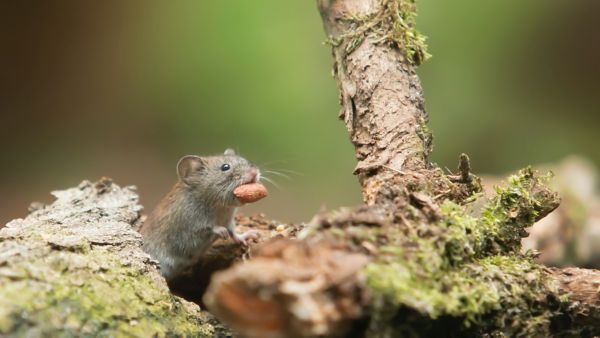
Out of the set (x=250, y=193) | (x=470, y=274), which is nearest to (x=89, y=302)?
Answer: (x=470, y=274)

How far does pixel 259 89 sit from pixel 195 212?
231 inches

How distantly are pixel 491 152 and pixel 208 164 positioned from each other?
A: 663 centimetres

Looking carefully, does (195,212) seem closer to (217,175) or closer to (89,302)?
(217,175)

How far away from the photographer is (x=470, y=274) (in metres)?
2.52

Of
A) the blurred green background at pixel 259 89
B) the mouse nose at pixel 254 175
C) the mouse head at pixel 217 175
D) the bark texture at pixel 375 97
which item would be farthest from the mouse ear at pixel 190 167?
the blurred green background at pixel 259 89

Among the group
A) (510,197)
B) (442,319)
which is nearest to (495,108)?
(510,197)

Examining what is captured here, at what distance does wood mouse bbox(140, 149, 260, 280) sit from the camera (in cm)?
469

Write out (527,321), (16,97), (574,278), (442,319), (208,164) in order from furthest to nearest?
(16,97) → (208,164) → (574,278) → (527,321) → (442,319)

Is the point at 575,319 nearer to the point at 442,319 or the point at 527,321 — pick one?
the point at 527,321

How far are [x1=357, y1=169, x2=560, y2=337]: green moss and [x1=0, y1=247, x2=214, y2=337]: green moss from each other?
1.06 meters

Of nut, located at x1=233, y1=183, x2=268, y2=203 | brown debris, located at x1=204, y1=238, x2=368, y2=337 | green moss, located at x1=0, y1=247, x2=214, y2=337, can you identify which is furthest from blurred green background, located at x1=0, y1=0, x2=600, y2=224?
brown debris, located at x1=204, y1=238, x2=368, y2=337

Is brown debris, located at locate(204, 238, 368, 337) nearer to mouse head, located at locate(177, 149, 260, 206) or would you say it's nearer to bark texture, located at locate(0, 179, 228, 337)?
bark texture, located at locate(0, 179, 228, 337)

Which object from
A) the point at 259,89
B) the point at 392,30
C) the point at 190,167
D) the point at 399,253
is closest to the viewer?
the point at 399,253

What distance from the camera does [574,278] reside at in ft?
9.04
